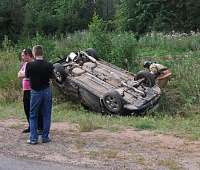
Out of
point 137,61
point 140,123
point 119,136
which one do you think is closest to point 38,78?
point 119,136

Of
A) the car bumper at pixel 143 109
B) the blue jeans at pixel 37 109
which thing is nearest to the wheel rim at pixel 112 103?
the car bumper at pixel 143 109

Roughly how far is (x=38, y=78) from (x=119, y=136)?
2.12m

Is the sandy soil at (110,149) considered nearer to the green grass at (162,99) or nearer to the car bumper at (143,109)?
the green grass at (162,99)

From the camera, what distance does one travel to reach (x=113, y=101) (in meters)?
9.83

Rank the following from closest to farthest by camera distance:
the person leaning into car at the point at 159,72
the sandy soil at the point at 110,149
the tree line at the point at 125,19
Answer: the sandy soil at the point at 110,149 < the person leaning into car at the point at 159,72 < the tree line at the point at 125,19

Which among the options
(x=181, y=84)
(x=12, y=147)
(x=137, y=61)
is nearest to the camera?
(x=12, y=147)

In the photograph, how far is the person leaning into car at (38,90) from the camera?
6.65 metres

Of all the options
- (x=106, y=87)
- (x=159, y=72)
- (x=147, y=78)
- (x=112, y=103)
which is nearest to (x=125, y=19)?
(x=159, y=72)

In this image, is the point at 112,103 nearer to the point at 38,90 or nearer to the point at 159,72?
the point at 159,72

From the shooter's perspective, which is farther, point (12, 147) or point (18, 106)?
point (18, 106)

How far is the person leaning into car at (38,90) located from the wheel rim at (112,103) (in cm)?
330

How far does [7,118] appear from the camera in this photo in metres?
9.60

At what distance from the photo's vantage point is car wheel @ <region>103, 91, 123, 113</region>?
963 cm

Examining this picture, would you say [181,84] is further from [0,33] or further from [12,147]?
[0,33]
